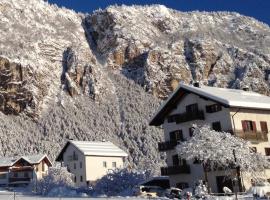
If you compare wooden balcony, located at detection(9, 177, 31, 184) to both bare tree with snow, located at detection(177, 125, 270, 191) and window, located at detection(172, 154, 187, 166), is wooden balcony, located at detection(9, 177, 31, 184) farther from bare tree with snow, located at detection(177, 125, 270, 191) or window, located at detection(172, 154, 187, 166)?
bare tree with snow, located at detection(177, 125, 270, 191)

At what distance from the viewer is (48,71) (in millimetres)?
142750

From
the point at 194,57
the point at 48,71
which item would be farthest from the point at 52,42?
the point at 194,57

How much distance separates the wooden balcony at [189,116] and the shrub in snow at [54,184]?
15.7 m

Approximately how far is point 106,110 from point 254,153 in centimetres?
9525

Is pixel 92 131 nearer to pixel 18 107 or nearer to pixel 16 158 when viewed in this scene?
pixel 18 107

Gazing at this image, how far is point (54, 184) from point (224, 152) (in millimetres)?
26810

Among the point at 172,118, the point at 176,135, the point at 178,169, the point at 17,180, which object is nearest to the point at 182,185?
the point at 178,169

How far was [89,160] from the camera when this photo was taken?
79.2 m

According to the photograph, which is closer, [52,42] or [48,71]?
[48,71]

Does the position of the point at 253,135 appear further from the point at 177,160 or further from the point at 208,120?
the point at 177,160

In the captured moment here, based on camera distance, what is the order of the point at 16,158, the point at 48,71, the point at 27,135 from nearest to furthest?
the point at 16,158, the point at 27,135, the point at 48,71

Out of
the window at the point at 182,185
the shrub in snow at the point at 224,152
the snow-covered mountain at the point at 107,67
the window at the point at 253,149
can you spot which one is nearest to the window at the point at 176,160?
the window at the point at 182,185

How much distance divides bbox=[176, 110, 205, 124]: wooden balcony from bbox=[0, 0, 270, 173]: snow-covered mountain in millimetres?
A: 52585

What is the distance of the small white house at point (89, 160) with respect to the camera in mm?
79312
